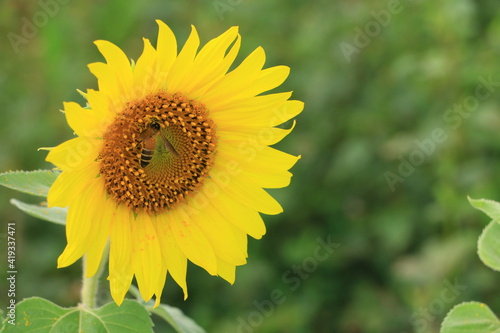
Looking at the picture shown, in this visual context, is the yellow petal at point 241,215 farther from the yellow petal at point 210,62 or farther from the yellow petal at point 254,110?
the yellow petal at point 210,62

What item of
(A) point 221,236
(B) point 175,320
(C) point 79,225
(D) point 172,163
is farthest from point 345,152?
(C) point 79,225

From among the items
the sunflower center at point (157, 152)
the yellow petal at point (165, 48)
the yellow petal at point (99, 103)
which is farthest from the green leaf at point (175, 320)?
the yellow petal at point (165, 48)

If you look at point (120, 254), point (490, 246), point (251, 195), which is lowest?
point (120, 254)

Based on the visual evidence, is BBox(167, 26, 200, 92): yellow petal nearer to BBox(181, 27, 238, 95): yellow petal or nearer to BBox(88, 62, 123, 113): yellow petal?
BBox(181, 27, 238, 95): yellow petal

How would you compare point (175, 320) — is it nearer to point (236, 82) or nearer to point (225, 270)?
point (225, 270)

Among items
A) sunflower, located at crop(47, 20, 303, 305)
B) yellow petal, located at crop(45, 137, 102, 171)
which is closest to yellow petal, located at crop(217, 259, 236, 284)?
sunflower, located at crop(47, 20, 303, 305)

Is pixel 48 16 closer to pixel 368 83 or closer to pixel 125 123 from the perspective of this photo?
pixel 368 83
